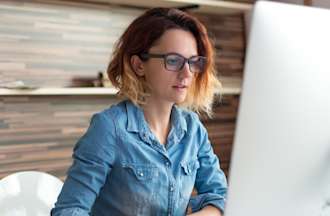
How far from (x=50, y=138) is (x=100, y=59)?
0.42 meters

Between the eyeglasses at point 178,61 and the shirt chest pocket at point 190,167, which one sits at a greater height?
the eyeglasses at point 178,61

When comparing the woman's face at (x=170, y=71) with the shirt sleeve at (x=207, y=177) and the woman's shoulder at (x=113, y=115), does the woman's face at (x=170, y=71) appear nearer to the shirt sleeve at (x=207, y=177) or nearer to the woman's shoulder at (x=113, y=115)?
the woman's shoulder at (x=113, y=115)

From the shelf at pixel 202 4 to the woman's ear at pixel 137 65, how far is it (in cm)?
104

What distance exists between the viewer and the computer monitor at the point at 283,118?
2.33 feet

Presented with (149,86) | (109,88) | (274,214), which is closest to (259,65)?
(274,214)

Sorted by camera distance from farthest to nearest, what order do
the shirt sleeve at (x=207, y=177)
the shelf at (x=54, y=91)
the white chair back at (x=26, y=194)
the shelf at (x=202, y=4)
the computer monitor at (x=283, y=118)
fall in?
1. the shelf at (x=202, y=4)
2. the shelf at (x=54, y=91)
3. the white chair back at (x=26, y=194)
4. the shirt sleeve at (x=207, y=177)
5. the computer monitor at (x=283, y=118)

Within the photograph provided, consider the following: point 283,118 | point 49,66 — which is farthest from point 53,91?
point 283,118

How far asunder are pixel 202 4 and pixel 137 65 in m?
1.16

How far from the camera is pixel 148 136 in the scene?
1151 mm

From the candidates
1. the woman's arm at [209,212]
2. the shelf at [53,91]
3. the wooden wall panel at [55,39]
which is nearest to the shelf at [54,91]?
the shelf at [53,91]

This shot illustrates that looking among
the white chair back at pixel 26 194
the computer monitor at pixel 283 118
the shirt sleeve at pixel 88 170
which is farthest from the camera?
the white chair back at pixel 26 194

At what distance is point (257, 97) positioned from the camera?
713 mm

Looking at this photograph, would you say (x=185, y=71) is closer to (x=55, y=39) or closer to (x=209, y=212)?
(x=209, y=212)

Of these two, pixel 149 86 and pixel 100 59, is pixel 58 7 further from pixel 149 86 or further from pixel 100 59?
pixel 149 86
